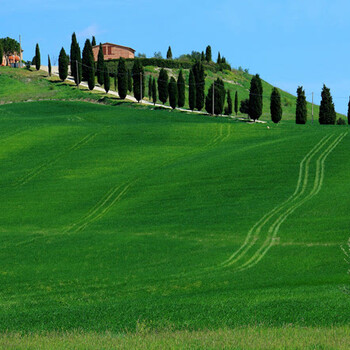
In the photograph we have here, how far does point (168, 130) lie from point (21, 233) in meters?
42.7

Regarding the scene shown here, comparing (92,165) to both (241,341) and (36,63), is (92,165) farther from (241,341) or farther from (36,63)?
(36,63)

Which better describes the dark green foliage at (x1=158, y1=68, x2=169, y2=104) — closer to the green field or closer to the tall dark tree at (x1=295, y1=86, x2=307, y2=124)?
the tall dark tree at (x1=295, y1=86, x2=307, y2=124)

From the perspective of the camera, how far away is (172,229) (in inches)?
1761

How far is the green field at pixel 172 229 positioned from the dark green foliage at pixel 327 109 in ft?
121

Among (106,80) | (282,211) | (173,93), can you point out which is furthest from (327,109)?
(282,211)

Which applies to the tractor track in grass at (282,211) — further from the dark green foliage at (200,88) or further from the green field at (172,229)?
the dark green foliage at (200,88)

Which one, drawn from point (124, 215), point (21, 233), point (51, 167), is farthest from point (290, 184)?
point (51, 167)

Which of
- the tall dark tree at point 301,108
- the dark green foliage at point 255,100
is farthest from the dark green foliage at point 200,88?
the tall dark tree at point 301,108

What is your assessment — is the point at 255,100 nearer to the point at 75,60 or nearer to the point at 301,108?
the point at 301,108

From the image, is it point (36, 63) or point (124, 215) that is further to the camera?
point (36, 63)

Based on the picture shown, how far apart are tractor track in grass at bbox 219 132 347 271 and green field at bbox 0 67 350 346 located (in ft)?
0.41

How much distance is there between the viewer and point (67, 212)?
5384cm

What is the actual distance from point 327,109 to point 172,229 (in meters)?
84.7

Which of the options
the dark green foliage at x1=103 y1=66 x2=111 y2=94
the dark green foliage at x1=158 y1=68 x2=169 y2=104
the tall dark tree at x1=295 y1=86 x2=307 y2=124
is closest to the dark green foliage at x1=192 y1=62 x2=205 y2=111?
the dark green foliage at x1=158 y1=68 x2=169 y2=104
